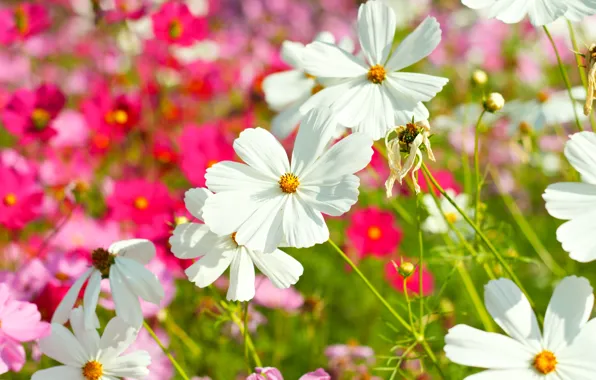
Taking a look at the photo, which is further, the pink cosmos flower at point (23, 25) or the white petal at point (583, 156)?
the pink cosmos flower at point (23, 25)

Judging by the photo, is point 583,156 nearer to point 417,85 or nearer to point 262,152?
point 417,85

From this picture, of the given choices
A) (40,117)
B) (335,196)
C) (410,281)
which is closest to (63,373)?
(335,196)

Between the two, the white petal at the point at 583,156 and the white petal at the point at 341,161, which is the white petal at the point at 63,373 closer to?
the white petal at the point at 341,161

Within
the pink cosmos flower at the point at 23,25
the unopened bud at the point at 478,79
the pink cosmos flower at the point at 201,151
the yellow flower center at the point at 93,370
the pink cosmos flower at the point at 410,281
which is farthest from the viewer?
the pink cosmos flower at the point at 23,25

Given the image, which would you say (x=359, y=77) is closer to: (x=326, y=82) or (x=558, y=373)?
(x=326, y=82)

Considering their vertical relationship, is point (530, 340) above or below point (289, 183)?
below

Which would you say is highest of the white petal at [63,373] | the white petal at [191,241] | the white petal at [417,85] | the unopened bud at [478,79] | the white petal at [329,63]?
the unopened bud at [478,79]

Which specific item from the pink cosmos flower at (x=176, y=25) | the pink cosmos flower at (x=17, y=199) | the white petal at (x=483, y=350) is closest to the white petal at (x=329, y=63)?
the white petal at (x=483, y=350)

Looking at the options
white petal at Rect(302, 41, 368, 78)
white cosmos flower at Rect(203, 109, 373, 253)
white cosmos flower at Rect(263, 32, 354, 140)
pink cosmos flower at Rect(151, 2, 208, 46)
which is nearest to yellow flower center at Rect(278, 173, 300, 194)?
white cosmos flower at Rect(203, 109, 373, 253)
